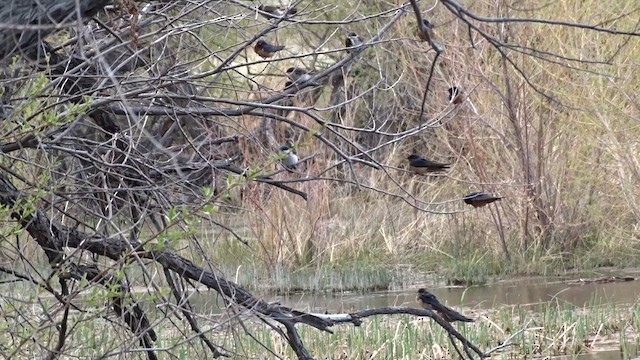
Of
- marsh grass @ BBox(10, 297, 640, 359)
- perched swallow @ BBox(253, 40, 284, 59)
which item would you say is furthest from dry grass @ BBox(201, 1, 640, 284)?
perched swallow @ BBox(253, 40, 284, 59)

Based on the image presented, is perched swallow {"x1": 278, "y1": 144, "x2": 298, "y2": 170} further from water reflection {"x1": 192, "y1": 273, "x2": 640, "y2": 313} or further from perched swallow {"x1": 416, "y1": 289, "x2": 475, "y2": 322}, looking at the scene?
water reflection {"x1": 192, "y1": 273, "x2": 640, "y2": 313}

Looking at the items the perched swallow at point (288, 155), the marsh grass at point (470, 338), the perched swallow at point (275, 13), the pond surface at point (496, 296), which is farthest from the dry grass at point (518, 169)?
the perched swallow at point (275, 13)

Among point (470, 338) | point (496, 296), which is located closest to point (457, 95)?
point (470, 338)

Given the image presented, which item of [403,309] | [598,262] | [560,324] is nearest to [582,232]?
[598,262]

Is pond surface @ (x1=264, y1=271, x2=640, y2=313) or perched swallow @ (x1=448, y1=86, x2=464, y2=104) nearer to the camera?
perched swallow @ (x1=448, y1=86, x2=464, y2=104)

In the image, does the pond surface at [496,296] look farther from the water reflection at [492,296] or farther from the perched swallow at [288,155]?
the perched swallow at [288,155]

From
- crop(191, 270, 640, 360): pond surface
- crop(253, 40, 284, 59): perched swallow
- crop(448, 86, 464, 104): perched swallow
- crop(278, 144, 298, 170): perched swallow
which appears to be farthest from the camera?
crop(191, 270, 640, 360): pond surface

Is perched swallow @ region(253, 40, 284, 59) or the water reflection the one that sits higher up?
perched swallow @ region(253, 40, 284, 59)

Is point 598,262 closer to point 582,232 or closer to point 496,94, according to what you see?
point 582,232

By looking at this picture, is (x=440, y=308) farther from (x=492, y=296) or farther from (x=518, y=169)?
(x=518, y=169)

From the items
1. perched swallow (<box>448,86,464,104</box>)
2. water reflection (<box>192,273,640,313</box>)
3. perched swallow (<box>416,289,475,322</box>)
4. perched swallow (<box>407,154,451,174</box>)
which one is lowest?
perched swallow (<box>416,289,475,322</box>)

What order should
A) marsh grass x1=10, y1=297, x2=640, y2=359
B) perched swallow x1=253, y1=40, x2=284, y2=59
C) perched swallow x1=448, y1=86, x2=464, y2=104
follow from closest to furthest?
perched swallow x1=448, y1=86, x2=464, y2=104
perched swallow x1=253, y1=40, x2=284, y2=59
marsh grass x1=10, y1=297, x2=640, y2=359

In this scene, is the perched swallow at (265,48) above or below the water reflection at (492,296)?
above

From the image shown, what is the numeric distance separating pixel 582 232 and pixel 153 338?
23.2 ft
